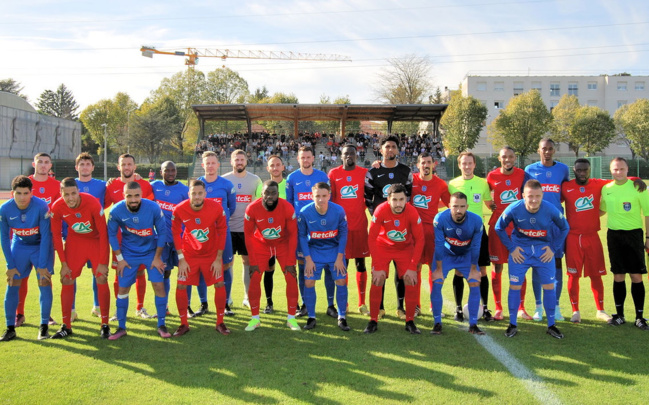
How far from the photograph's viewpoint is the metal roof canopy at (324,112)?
33562 millimetres

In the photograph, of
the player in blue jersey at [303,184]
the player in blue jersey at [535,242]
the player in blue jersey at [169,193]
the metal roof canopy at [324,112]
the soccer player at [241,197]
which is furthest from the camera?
the metal roof canopy at [324,112]

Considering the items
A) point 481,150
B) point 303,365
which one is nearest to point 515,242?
point 303,365

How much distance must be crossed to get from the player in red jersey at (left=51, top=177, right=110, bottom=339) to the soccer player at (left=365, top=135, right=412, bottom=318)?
10.8ft

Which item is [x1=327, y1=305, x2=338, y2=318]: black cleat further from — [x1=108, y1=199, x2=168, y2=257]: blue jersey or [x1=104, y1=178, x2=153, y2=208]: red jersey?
[x1=104, y1=178, x2=153, y2=208]: red jersey

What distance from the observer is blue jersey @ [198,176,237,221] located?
6203 mm

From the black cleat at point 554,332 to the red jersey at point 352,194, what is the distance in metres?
2.52

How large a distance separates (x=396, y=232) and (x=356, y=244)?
881 millimetres

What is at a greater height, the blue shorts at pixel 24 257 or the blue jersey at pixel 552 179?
the blue jersey at pixel 552 179

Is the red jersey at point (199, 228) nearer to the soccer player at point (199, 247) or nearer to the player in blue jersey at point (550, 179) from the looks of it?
the soccer player at point (199, 247)

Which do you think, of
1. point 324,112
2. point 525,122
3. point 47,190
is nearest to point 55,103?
point 324,112

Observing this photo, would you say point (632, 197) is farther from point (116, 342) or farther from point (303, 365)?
point (116, 342)

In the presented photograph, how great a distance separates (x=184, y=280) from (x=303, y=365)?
181 cm

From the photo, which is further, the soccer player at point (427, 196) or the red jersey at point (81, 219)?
the soccer player at point (427, 196)

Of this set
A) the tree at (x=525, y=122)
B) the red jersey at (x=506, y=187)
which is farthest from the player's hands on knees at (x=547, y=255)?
Result: the tree at (x=525, y=122)
